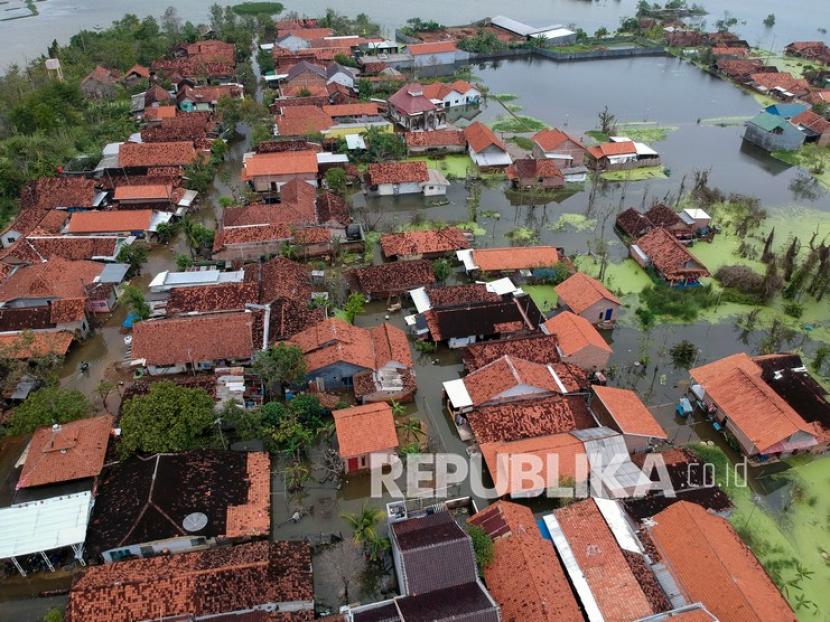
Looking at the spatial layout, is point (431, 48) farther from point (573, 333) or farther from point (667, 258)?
point (573, 333)

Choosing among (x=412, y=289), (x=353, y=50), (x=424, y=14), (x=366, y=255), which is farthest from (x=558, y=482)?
(x=424, y=14)

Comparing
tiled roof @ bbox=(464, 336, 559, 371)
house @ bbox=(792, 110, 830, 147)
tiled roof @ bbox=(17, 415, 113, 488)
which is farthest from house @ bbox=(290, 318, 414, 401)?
house @ bbox=(792, 110, 830, 147)

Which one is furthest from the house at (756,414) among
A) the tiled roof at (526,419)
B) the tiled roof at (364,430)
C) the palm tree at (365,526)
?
the palm tree at (365,526)

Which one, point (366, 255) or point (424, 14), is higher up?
point (424, 14)

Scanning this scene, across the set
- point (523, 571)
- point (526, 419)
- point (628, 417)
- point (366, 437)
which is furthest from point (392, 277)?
point (523, 571)

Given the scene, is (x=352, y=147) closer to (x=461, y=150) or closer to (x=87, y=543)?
(x=461, y=150)

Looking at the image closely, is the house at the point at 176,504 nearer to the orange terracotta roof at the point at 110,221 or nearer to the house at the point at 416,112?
the orange terracotta roof at the point at 110,221
